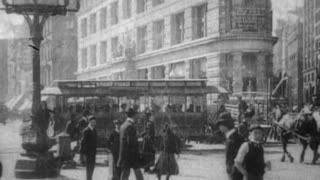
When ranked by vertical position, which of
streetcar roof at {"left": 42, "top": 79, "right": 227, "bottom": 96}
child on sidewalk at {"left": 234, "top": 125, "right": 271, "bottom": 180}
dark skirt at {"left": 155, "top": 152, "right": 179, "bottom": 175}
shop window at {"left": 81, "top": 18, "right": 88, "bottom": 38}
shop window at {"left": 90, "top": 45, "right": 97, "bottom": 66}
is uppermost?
shop window at {"left": 81, "top": 18, "right": 88, "bottom": 38}

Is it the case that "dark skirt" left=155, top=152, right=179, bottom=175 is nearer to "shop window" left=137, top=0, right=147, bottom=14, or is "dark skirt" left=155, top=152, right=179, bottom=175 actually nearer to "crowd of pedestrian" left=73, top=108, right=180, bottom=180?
"crowd of pedestrian" left=73, top=108, right=180, bottom=180

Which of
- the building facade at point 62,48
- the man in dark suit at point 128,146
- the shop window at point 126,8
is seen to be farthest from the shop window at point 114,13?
the man in dark suit at point 128,146

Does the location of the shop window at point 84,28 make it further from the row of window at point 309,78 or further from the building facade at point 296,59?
the building facade at point 296,59

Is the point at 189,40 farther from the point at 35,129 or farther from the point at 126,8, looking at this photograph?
the point at 35,129

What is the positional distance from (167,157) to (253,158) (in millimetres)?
6110

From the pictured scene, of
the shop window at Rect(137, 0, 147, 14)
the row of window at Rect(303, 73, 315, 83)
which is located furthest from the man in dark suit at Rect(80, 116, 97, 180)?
the row of window at Rect(303, 73, 315, 83)

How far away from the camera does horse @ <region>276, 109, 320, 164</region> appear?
59.0 ft

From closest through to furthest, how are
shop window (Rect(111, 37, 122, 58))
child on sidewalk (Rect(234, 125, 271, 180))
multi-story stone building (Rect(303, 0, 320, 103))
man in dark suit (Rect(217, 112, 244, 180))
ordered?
1. child on sidewalk (Rect(234, 125, 271, 180))
2. man in dark suit (Rect(217, 112, 244, 180))
3. shop window (Rect(111, 37, 122, 58))
4. multi-story stone building (Rect(303, 0, 320, 103))

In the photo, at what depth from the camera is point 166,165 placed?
13547 mm

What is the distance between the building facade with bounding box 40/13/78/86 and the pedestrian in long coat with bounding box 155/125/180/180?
5034 cm

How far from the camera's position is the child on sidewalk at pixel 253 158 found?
25.1ft

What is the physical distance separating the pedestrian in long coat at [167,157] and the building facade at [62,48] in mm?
50344

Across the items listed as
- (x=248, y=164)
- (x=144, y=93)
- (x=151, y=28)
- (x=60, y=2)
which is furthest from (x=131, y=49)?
(x=248, y=164)

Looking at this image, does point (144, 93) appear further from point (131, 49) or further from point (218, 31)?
point (131, 49)
